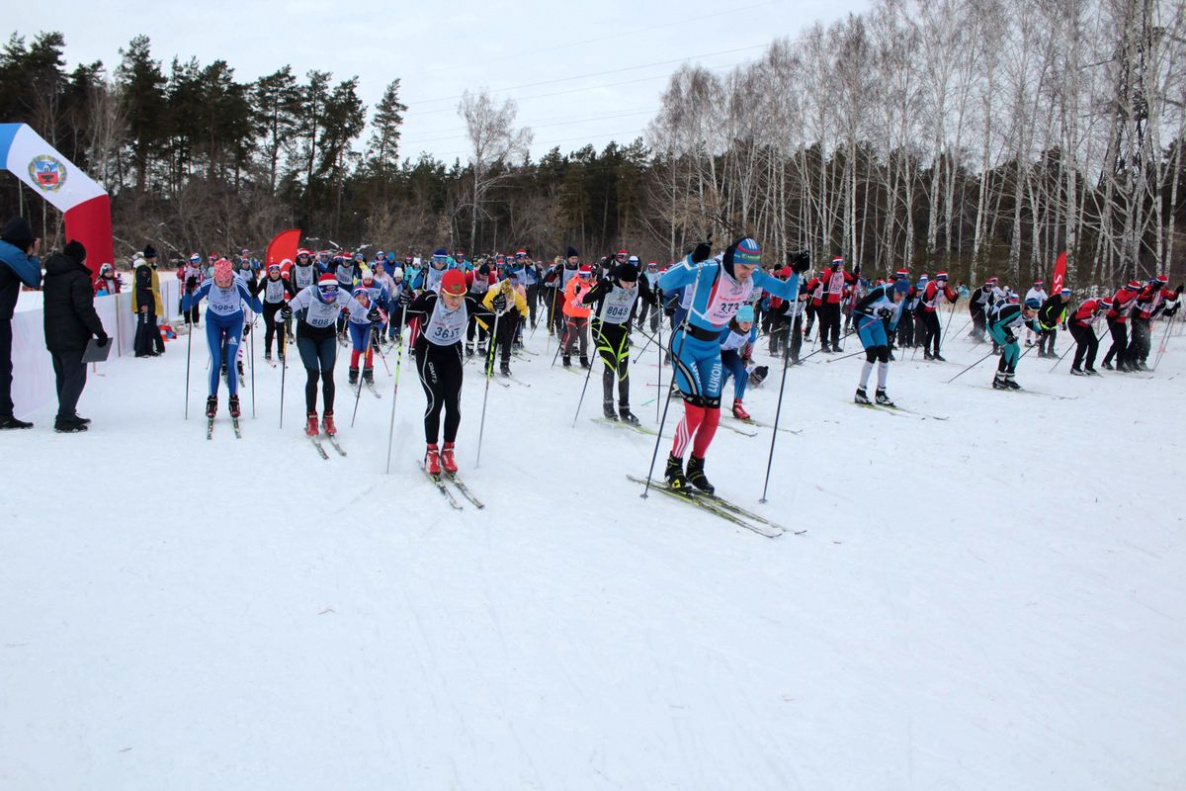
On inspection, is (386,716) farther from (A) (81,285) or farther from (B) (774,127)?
(B) (774,127)

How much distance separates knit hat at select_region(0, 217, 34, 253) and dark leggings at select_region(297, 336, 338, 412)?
286cm

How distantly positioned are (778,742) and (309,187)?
5003cm

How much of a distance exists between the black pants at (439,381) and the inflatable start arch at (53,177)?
9.66 meters

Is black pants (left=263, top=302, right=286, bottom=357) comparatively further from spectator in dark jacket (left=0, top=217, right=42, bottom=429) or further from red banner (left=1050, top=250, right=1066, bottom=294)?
red banner (left=1050, top=250, right=1066, bottom=294)

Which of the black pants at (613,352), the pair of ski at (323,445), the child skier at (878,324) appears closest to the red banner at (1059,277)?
the child skier at (878,324)

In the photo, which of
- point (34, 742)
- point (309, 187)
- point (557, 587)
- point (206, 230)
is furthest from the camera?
point (309, 187)

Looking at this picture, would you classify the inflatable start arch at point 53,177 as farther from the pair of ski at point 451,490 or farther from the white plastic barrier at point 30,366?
the pair of ski at point 451,490

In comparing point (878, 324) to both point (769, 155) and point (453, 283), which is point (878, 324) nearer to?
point (453, 283)

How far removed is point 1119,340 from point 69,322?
57.6 feet

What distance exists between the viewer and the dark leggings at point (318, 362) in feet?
26.6

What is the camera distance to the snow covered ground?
120 inches

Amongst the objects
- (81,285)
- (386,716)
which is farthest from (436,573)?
(81,285)

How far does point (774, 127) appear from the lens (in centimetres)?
3522

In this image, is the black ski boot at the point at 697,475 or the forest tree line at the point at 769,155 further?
the forest tree line at the point at 769,155
